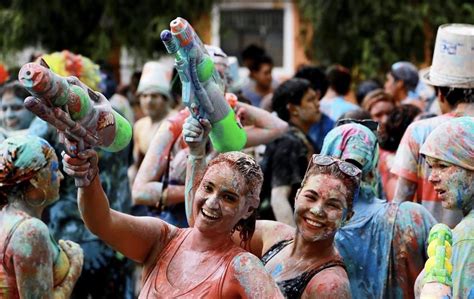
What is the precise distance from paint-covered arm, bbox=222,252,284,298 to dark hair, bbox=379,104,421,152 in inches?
148

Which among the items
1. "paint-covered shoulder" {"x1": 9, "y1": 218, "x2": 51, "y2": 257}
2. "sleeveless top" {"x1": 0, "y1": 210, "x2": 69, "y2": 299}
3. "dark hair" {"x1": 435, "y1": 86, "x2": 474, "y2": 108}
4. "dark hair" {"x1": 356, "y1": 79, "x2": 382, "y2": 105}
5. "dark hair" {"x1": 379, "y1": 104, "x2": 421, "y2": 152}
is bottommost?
"dark hair" {"x1": 356, "y1": 79, "x2": 382, "y2": 105}

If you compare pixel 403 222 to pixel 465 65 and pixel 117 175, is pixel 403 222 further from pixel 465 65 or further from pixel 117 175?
pixel 117 175

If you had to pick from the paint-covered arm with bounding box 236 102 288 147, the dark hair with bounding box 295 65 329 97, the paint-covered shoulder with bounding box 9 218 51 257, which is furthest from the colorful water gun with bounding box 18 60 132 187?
the dark hair with bounding box 295 65 329 97

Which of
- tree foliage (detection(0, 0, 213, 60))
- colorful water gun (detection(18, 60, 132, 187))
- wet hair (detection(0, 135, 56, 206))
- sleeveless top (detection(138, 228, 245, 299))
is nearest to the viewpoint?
colorful water gun (detection(18, 60, 132, 187))

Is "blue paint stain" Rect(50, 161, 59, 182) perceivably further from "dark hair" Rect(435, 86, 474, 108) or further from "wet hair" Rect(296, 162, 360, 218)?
"dark hair" Rect(435, 86, 474, 108)

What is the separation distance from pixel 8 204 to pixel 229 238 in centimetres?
144

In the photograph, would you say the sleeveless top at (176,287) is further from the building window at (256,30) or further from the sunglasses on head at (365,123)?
the building window at (256,30)

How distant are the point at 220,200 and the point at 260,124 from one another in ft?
9.12

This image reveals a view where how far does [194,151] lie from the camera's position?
18.9ft

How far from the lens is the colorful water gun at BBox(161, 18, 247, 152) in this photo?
5.39m

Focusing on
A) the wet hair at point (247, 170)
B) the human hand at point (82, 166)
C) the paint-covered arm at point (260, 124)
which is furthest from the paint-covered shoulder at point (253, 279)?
the paint-covered arm at point (260, 124)

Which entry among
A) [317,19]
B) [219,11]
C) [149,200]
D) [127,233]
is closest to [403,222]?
[127,233]

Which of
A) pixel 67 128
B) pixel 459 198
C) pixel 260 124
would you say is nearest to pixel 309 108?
pixel 260 124

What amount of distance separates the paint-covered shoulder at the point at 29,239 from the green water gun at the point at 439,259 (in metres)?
1.95
